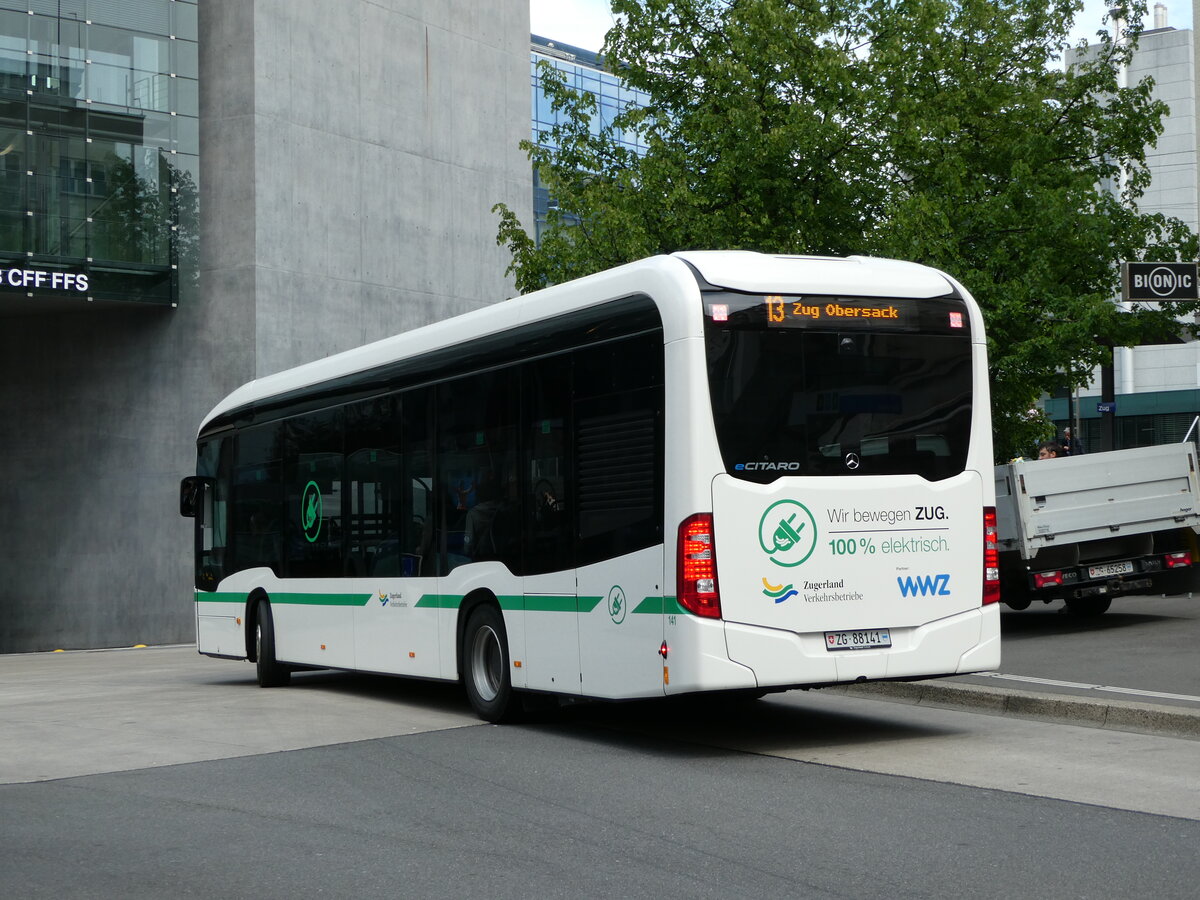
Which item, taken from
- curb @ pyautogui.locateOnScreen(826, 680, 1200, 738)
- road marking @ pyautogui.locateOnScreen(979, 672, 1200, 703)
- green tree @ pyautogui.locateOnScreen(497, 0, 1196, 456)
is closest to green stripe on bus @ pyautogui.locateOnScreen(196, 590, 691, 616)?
curb @ pyautogui.locateOnScreen(826, 680, 1200, 738)

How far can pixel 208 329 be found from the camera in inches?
1201

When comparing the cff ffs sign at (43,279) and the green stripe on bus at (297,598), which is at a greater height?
the cff ffs sign at (43,279)

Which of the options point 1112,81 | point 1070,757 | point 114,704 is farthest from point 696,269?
point 1112,81

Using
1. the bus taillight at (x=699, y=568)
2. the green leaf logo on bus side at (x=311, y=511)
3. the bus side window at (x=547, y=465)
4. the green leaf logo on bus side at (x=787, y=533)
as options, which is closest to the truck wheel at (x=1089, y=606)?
the green leaf logo on bus side at (x=311, y=511)

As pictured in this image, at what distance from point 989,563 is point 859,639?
3.90ft

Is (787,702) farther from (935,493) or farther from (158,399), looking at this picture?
(158,399)

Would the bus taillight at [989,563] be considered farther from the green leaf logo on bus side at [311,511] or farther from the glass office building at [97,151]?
the glass office building at [97,151]

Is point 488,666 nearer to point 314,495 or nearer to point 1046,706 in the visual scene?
point 314,495

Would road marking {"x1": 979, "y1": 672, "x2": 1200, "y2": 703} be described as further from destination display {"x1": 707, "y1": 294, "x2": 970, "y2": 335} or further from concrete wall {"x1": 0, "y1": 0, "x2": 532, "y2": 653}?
concrete wall {"x1": 0, "y1": 0, "x2": 532, "y2": 653}

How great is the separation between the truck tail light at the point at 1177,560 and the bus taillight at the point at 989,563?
8.03 m

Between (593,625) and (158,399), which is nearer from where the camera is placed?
(593,625)

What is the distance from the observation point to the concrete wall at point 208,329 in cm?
3047

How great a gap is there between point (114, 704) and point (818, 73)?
487 inches

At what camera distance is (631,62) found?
880 inches
